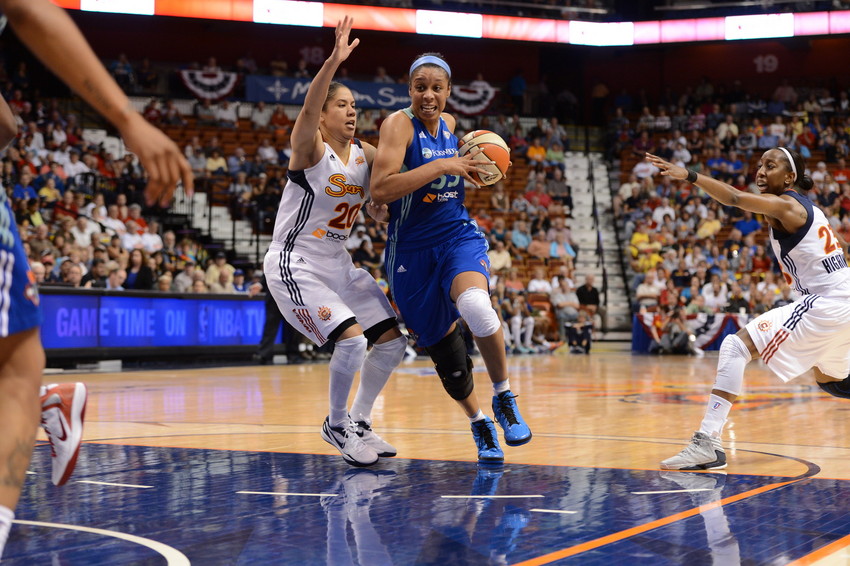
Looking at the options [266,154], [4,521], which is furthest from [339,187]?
[266,154]

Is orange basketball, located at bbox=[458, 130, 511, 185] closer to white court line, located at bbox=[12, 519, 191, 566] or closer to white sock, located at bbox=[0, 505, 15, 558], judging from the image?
white court line, located at bbox=[12, 519, 191, 566]

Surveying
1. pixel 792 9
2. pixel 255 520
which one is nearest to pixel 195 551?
pixel 255 520

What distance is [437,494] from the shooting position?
12.4 ft

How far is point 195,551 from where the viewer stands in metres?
2.85

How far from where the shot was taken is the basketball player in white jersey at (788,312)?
15.5 ft

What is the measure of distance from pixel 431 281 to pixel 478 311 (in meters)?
0.40

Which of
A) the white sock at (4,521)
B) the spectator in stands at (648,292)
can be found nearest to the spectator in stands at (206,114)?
the spectator in stands at (648,292)

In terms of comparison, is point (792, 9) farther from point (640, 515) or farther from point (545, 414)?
point (640, 515)

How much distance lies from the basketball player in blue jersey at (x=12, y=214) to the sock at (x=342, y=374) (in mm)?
2632

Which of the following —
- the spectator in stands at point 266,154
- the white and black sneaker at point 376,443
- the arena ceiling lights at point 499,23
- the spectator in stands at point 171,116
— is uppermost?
the arena ceiling lights at point 499,23

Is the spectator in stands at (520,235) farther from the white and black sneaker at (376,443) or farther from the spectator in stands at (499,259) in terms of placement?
the white and black sneaker at (376,443)

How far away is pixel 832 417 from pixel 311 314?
412 cm

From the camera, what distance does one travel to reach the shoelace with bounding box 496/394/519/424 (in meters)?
4.75

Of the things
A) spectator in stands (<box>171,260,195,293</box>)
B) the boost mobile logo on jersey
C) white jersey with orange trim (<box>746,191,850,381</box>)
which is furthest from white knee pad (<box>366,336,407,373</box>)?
spectator in stands (<box>171,260,195,293</box>)
